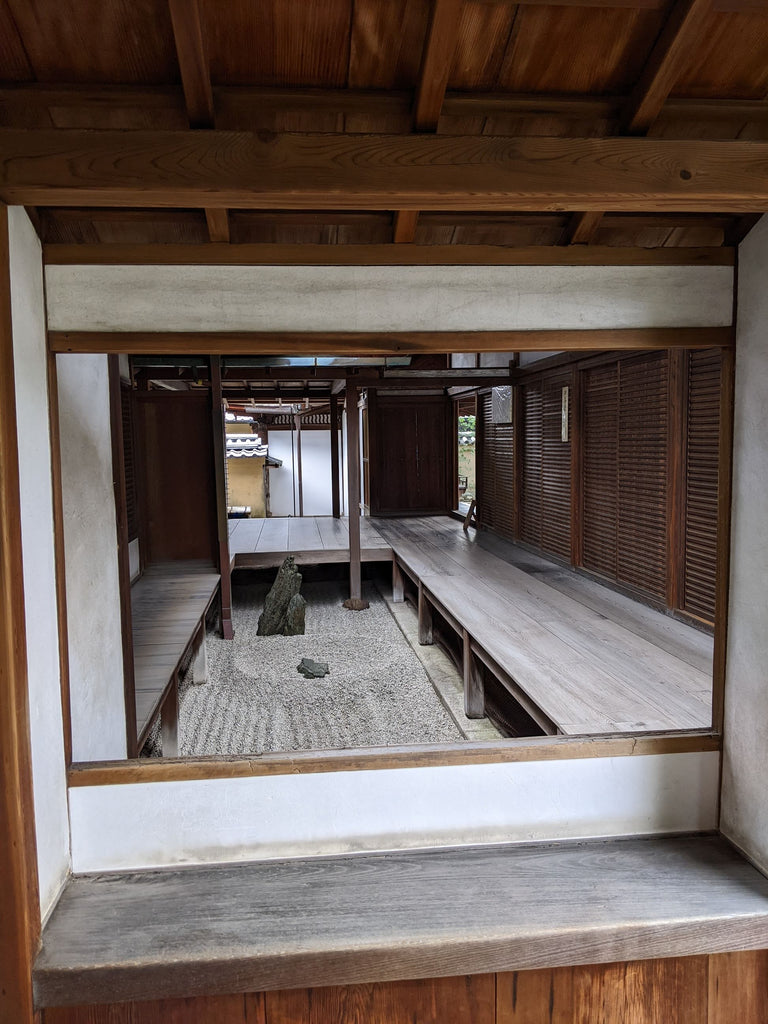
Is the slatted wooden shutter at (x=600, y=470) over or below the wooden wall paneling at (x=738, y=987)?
over

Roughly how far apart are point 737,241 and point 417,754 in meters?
1.88

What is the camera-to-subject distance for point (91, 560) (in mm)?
2570

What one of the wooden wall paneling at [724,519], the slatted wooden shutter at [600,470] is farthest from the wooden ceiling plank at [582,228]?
the slatted wooden shutter at [600,470]

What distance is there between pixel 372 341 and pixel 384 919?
1638mm

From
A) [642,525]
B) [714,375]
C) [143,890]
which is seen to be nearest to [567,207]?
[143,890]

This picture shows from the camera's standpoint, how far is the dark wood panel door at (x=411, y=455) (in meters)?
9.62

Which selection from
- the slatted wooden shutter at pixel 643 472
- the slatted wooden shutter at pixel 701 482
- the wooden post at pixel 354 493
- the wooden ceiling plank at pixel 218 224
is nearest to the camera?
the wooden ceiling plank at pixel 218 224

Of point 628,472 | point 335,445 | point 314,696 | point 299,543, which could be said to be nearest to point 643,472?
point 628,472

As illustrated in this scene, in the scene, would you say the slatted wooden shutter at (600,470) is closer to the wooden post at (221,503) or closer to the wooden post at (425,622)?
the wooden post at (425,622)

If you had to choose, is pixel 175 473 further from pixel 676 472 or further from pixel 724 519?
pixel 724 519

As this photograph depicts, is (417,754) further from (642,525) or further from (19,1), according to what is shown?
(642,525)

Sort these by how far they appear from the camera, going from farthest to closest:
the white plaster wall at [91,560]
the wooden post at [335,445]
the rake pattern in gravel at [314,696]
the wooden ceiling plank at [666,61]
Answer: the wooden post at [335,445] < the rake pattern in gravel at [314,696] < the white plaster wall at [91,560] < the wooden ceiling plank at [666,61]

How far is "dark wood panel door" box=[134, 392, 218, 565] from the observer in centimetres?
616

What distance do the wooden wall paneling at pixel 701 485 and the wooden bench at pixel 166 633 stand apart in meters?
3.05
